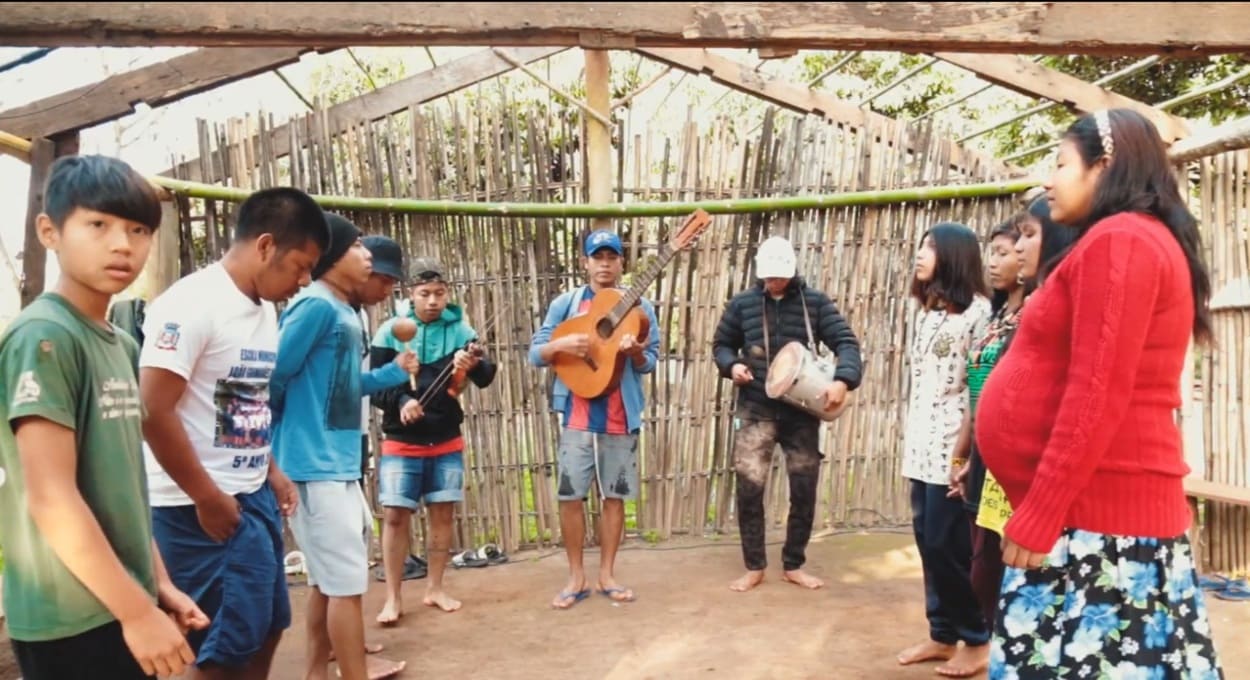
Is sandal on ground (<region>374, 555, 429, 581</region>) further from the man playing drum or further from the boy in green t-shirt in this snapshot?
the boy in green t-shirt

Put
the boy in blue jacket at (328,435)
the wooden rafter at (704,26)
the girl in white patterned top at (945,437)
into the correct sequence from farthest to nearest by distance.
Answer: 1. the girl in white patterned top at (945,437)
2. the boy in blue jacket at (328,435)
3. the wooden rafter at (704,26)

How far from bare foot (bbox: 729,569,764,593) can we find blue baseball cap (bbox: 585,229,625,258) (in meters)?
1.82

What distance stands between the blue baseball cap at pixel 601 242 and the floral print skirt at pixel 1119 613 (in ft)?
9.94

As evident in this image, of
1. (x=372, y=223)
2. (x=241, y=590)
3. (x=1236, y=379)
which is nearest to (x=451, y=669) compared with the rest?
(x=241, y=590)

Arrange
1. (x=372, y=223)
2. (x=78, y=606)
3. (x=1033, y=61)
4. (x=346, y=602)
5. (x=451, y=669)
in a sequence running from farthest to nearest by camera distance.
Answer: (x=1033, y=61) < (x=372, y=223) < (x=451, y=669) < (x=346, y=602) < (x=78, y=606)

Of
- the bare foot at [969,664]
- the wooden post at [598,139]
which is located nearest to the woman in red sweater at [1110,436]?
the bare foot at [969,664]

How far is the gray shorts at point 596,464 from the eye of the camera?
4707 millimetres

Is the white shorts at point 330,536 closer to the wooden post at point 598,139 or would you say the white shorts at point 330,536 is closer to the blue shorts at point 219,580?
the blue shorts at point 219,580

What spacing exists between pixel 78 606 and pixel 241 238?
1.11 metres

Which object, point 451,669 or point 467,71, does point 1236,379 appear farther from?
point 467,71

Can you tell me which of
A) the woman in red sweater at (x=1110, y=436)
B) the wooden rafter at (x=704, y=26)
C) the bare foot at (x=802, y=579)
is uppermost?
the wooden rafter at (x=704, y=26)

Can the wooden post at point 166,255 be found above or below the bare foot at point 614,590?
above

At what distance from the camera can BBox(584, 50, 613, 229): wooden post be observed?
202 inches

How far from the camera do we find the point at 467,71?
7.11 metres
